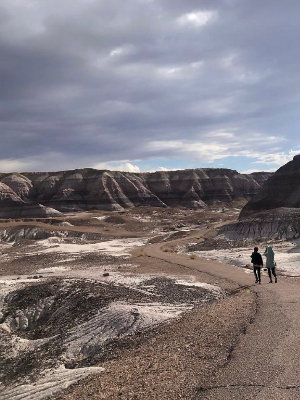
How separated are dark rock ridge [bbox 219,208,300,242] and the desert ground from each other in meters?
21.0

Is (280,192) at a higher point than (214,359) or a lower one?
higher

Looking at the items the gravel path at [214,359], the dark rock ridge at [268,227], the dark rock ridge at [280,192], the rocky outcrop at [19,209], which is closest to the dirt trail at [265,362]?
the gravel path at [214,359]

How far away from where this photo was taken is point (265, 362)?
7652 millimetres

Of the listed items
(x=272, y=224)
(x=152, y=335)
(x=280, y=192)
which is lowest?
(x=152, y=335)

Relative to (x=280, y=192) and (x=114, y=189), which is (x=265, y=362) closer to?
(x=280, y=192)

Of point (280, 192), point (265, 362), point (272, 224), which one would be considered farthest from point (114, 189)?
point (265, 362)

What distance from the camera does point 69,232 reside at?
223 ft

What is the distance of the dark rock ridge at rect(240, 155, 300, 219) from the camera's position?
74.9 meters

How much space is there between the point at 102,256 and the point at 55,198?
9801cm

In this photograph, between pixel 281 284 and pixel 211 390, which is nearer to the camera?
pixel 211 390

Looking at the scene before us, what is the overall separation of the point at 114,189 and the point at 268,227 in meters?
95.0

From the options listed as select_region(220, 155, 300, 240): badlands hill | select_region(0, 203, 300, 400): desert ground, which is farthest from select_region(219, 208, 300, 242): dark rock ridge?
select_region(0, 203, 300, 400): desert ground

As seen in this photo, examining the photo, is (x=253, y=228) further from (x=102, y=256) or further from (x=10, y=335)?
(x=10, y=335)

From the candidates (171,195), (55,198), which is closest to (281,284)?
(55,198)
